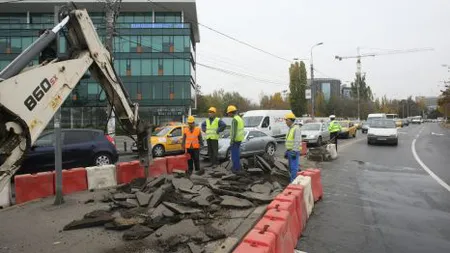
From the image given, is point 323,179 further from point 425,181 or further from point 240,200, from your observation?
point 240,200

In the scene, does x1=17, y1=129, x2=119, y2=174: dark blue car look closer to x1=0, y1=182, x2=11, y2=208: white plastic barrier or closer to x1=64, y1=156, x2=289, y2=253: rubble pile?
x1=0, y1=182, x2=11, y2=208: white plastic barrier

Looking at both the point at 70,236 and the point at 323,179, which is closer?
the point at 70,236

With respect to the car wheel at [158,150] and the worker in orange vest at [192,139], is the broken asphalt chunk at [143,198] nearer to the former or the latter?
the worker in orange vest at [192,139]

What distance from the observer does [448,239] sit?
19.1 ft

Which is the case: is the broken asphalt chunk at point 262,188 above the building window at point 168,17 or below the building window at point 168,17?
below

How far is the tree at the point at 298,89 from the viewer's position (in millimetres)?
68438

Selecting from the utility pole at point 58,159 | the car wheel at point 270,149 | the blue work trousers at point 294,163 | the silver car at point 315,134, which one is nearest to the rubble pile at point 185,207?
the blue work trousers at point 294,163

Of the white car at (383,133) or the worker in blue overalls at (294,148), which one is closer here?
the worker in blue overalls at (294,148)

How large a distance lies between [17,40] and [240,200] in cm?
5186

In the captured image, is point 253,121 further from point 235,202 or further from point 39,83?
point 39,83

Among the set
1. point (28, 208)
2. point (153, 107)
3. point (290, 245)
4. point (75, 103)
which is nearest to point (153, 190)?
point (28, 208)

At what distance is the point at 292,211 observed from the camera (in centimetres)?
573

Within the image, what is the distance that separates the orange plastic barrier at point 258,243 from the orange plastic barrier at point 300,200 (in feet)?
6.56

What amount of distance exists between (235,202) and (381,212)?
2801 millimetres
